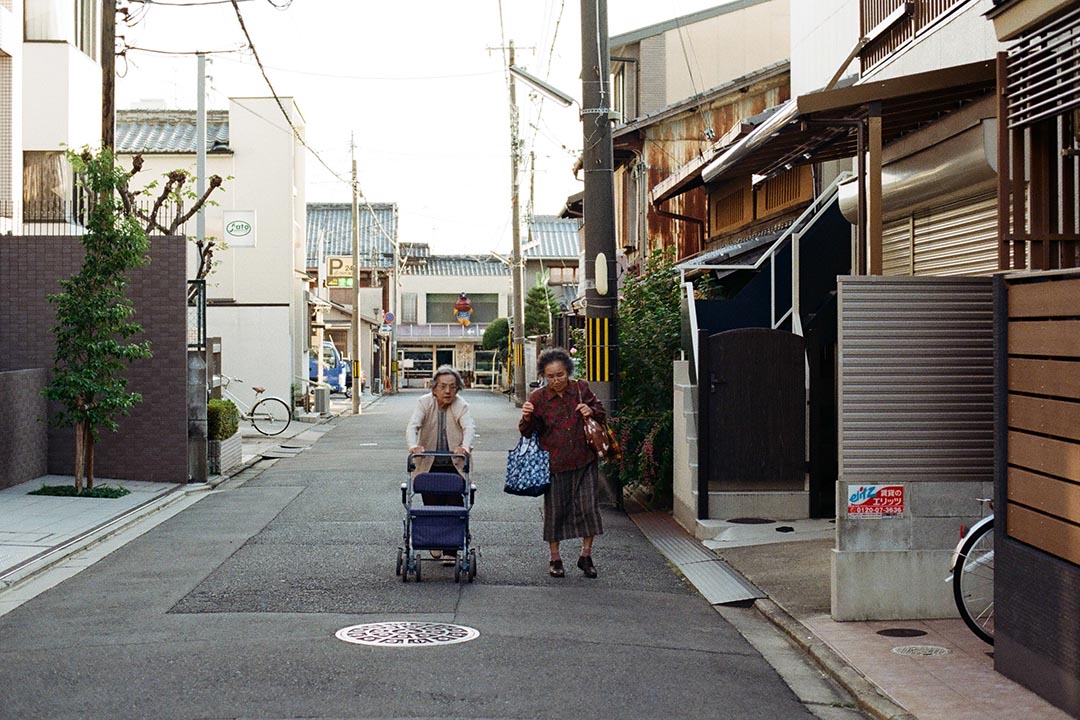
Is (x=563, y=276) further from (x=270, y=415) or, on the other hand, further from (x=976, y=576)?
(x=976, y=576)

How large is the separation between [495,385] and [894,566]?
60.9 metres

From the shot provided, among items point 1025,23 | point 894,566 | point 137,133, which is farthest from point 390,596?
point 137,133

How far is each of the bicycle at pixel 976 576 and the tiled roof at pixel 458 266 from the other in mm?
66095

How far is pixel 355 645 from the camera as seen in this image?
7672mm

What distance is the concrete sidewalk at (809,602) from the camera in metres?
6.78

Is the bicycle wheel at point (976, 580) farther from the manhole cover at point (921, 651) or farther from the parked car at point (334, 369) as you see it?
the parked car at point (334, 369)

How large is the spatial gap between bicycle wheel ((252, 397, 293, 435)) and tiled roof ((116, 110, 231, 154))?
13.1 m

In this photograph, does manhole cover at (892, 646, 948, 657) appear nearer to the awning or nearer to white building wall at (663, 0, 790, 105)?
the awning

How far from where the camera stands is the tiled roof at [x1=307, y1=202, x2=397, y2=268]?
221 feet

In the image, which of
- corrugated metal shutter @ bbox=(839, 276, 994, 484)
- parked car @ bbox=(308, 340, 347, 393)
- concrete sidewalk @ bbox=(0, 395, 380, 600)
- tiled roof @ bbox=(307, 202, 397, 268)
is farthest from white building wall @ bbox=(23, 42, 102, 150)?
tiled roof @ bbox=(307, 202, 397, 268)

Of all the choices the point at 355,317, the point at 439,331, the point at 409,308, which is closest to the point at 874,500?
the point at 355,317

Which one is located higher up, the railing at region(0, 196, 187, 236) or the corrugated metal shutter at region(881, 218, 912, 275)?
the railing at region(0, 196, 187, 236)

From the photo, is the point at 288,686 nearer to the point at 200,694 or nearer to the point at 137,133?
the point at 200,694

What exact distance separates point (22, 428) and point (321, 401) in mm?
20490
